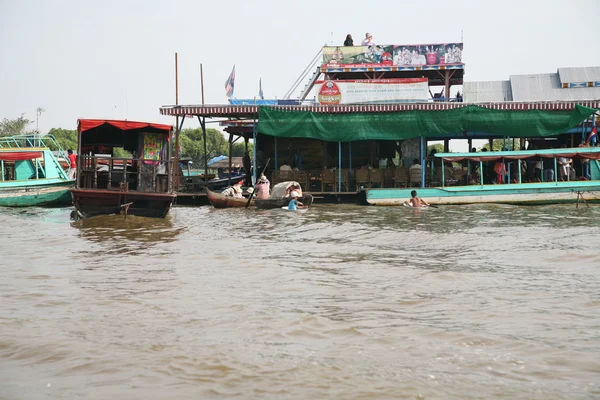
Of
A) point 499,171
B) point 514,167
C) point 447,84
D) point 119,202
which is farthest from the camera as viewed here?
point 447,84

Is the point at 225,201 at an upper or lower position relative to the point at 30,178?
lower

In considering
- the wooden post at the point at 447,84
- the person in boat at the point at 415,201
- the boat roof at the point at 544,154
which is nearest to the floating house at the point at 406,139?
the boat roof at the point at 544,154

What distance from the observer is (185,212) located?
61.9 ft

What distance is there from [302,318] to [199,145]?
73308mm

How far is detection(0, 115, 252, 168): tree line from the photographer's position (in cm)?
6244

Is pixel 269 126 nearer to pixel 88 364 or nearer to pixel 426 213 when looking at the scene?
pixel 426 213

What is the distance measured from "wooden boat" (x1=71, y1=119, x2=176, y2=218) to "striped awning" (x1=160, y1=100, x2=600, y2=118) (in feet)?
A: 15.5

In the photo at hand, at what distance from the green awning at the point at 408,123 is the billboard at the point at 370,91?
0.90 m

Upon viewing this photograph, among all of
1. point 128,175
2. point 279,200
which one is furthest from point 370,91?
point 128,175

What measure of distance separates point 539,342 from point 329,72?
24076 mm

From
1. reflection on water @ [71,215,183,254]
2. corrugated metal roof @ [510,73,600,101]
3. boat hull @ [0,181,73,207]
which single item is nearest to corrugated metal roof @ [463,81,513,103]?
corrugated metal roof @ [510,73,600,101]

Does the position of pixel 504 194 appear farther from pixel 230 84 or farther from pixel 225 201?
pixel 230 84

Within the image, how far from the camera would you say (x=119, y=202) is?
14.9 m

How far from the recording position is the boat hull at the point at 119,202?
14750mm
